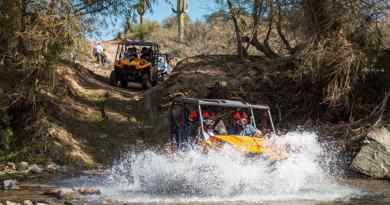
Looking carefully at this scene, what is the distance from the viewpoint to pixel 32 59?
14055 mm

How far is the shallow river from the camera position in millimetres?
9680

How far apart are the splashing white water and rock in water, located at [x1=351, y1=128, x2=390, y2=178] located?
267 centimetres

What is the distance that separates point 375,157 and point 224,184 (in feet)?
17.0

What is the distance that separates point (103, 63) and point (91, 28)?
18629 mm

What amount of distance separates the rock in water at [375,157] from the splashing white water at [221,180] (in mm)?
2675

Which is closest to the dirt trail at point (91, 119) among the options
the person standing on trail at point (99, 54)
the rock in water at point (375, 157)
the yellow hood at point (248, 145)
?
the yellow hood at point (248, 145)

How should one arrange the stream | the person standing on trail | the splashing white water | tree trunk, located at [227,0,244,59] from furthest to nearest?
the person standing on trail → tree trunk, located at [227,0,244,59] → the splashing white water → the stream

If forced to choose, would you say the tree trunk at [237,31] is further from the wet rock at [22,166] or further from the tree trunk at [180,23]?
the tree trunk at [180,23]

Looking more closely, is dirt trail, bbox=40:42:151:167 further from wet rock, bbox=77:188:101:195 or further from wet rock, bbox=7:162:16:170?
wet rock, bbox=77:188:101:195

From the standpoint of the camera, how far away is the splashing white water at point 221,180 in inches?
389

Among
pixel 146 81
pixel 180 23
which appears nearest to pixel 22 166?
pixel 146 81

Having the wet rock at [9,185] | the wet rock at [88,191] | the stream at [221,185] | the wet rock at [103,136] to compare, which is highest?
the stream at [221,185]

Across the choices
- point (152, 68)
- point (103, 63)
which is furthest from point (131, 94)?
point (103, 63)

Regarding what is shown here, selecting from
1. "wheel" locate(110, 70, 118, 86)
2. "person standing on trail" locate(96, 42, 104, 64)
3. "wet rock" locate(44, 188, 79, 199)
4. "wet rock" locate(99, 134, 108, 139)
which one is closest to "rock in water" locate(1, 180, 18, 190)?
"wet rock" locate(44, 188, 79, 199)
